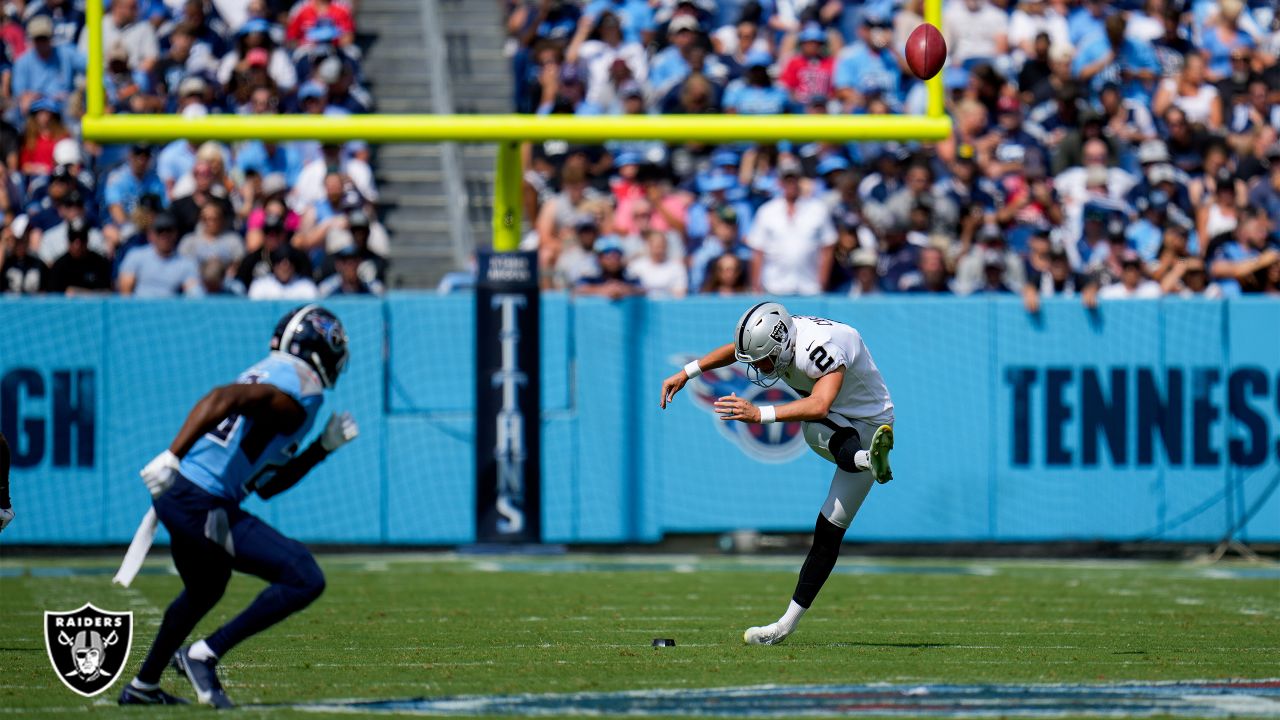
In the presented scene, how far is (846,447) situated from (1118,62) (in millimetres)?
10425

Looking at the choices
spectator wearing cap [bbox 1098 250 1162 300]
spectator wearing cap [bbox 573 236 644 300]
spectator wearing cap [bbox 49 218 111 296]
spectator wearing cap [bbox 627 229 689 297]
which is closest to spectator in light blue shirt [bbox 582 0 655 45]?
spectator wearing cap [bbox 627 229 689 297]

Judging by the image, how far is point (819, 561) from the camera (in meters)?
8.80

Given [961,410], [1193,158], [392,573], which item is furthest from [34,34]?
[1193,158]

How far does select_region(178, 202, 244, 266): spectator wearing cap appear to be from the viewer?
14953mm

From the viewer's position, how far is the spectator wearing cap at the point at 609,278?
47.6 feet

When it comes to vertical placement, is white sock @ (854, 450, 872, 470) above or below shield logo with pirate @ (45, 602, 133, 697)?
above

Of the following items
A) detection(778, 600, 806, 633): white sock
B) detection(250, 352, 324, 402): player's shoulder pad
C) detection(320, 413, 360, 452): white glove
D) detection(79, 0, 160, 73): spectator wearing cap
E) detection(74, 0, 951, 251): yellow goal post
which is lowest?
detection(778, 600, 806, 633): white sock

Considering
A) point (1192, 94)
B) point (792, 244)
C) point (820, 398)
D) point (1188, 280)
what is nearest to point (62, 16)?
point (792, 244)

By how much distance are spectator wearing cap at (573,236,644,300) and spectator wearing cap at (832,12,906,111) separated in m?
3.13

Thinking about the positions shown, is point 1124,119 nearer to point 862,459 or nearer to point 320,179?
point 320,179

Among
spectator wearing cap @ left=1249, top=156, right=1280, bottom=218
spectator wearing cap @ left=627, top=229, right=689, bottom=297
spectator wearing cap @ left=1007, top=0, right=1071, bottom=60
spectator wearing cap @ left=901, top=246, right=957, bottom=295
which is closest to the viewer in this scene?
spectator wearing cap @ left=901, top=246, right=957, bottom=295

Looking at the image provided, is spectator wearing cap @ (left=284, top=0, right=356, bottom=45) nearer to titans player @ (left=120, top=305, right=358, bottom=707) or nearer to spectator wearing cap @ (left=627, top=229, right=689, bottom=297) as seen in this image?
spectator wearing cap @ (left=627, top=229, right=689, bottom=297)

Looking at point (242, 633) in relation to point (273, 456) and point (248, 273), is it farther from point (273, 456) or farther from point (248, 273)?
point (248, 273)

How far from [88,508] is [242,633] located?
26.1ft
